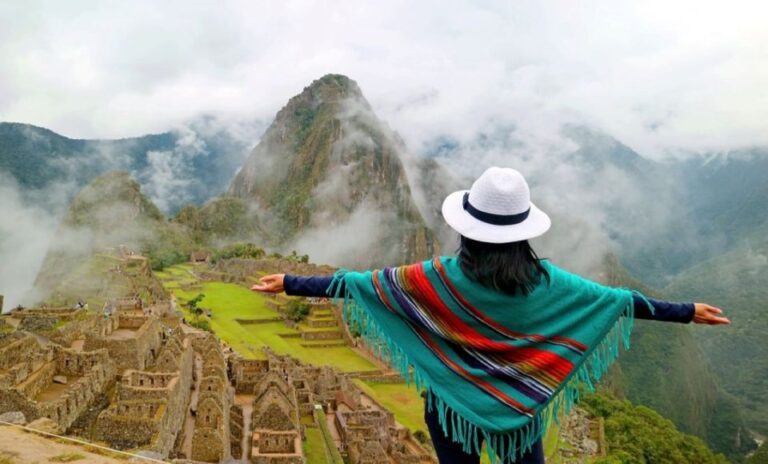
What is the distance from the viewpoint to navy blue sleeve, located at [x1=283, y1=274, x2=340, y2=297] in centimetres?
348

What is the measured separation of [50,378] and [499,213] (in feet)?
32.2

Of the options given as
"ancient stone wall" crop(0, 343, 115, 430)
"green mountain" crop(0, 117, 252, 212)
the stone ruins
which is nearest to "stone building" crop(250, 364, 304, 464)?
the stone ruins

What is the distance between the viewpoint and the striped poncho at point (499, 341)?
3209 mm

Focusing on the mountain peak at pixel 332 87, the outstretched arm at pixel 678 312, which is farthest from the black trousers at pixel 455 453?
the mountain peak at pixel 332 87

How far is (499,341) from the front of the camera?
128 inches

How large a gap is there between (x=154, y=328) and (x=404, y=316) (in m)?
13.2

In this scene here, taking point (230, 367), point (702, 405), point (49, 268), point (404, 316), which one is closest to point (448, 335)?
point (404, 316)

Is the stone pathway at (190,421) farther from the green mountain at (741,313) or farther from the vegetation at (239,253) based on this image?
the green mountain at (741,313)

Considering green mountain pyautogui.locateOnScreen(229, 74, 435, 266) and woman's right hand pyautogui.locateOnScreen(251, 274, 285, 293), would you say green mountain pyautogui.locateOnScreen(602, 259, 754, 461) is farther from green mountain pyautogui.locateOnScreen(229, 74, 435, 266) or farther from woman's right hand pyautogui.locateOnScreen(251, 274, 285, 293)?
woman's right hand pyautogui.locateOnScreen(251, 274, 285, 293)

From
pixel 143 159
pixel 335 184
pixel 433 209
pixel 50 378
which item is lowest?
pixel 50 378

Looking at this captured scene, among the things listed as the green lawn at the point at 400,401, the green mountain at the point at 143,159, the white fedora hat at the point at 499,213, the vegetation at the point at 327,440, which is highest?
the green mountain at the point at 143,159

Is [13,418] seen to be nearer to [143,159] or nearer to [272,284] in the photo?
[272,284]

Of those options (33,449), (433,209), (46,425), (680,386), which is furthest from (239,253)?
(433,209)

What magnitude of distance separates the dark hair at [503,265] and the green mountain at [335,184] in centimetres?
9753
